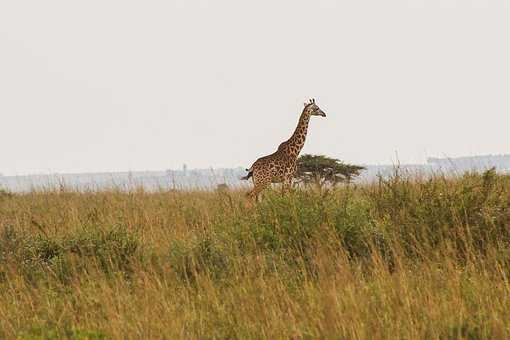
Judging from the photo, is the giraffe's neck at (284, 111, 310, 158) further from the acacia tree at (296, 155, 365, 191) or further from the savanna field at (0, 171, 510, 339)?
the acacia tree at (296, 155, 365, 191)

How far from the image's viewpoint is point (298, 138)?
594 inches

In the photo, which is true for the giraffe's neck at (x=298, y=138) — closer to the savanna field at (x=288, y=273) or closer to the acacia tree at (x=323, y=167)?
the savanna field at (x=288, y=273)

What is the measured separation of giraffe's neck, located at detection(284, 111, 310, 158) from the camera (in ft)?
48.6

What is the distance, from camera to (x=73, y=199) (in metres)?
17.2

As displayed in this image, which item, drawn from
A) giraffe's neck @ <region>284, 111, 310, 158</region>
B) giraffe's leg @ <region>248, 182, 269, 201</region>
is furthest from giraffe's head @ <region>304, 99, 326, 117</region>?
giraffe's leg @ <region>248, 182, 269, 201</region>

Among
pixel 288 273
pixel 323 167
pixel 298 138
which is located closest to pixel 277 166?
pixel 298 138

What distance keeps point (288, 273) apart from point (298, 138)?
8.31 meters

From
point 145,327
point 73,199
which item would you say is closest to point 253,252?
point 145,327

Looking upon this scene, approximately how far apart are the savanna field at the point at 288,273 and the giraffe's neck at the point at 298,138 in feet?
11.4

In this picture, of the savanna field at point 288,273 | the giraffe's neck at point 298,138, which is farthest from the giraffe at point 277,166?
the savanna field at point 288,273

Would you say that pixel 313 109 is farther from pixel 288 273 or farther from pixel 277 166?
pixel 288 273

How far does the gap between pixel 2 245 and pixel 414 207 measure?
517 cm

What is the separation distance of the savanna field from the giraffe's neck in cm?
347

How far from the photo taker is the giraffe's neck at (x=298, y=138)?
14812 mm
